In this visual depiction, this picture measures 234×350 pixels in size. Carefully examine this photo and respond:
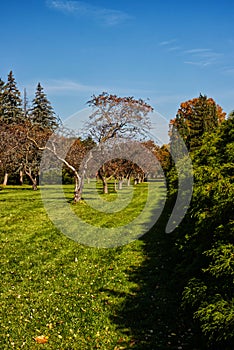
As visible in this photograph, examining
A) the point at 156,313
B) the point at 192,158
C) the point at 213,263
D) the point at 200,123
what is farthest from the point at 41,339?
the point at 200,123

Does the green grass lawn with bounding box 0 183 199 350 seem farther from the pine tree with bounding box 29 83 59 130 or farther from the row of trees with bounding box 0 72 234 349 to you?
the pine tree with bounding box 29 83 59 130

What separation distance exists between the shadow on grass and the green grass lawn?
0.6 inches

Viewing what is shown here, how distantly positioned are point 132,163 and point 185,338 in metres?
35.7

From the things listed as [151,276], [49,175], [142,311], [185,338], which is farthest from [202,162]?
[49,175]

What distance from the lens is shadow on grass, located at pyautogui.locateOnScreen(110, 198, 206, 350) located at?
558cm

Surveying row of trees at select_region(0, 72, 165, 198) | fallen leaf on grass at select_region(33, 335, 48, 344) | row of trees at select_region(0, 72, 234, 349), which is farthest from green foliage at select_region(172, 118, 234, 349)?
row of trees at select_region(0, 72, 165, 198)

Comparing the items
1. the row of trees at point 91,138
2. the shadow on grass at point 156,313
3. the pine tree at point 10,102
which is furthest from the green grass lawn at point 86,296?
the pine tree at point 10,102

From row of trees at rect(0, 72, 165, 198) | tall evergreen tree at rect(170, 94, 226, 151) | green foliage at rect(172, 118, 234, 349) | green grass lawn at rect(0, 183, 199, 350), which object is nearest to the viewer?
green foliage at rect(172, 118, 234, 349)

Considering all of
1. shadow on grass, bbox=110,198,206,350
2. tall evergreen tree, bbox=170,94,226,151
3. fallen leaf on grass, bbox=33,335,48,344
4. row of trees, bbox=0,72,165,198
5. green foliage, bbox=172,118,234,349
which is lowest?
fallen leaf on grass, bbox=33,335,48,344

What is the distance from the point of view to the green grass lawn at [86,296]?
18.7 ft

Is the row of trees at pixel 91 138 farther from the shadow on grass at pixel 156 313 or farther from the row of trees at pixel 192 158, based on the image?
the shadow on grass at pixel 156 313

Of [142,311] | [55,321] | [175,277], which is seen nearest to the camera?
[55,321]

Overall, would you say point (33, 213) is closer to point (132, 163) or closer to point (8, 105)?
point (132, 163)

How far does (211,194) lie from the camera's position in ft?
23.1
